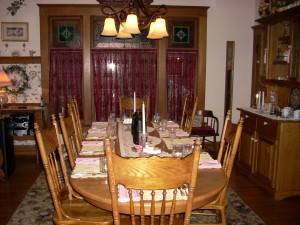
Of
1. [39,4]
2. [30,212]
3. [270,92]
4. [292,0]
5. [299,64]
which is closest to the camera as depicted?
[30,212]

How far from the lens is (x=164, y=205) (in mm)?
1609

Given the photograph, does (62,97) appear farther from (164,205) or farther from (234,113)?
(164,205)

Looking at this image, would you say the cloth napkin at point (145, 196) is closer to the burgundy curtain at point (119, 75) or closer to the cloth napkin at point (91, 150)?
the cloth napkin at point (91, 150)

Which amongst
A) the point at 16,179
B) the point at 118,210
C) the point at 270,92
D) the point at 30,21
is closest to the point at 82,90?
the point at 30,21

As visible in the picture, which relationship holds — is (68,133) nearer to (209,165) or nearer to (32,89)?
(209,165)

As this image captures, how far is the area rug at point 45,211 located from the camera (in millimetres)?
3004

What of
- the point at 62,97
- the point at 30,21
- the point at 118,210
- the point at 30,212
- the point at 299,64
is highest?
the point at 30,21

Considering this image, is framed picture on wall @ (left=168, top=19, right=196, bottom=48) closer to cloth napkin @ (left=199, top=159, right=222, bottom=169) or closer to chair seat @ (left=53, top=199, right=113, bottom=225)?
cloth napkin @ (left=199, top=159, right=222, bottom=169)

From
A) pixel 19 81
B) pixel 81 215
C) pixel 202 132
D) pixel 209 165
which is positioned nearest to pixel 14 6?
pixel 19 81

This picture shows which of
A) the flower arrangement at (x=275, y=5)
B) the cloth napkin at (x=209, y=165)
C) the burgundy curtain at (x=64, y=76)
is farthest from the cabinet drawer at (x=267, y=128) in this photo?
the burgundy curtain at (x=64, y=76)

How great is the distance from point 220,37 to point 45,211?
378 cm

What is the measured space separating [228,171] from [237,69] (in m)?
3.46

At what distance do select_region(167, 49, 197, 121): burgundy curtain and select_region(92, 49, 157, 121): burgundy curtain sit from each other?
0.87 feet

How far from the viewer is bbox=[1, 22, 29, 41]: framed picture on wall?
507 centimetres
